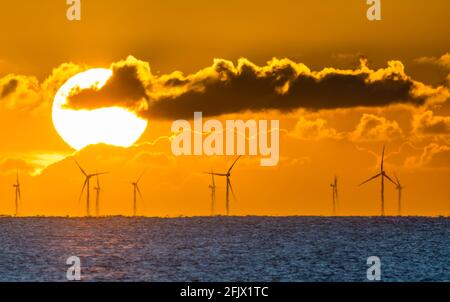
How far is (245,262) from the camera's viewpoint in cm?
16300

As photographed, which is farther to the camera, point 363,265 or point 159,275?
point 363,265

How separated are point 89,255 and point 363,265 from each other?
5919cm
